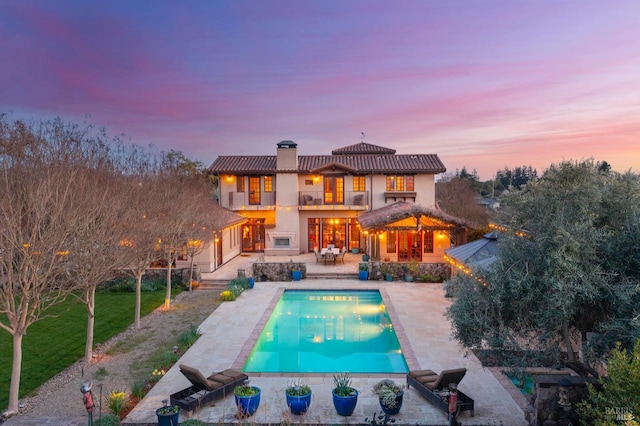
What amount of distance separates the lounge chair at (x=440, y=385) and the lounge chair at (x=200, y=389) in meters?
4.12

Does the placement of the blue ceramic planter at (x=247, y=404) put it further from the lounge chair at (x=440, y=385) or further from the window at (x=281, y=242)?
the window at (x=281, y=242)

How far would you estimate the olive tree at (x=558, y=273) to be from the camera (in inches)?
240

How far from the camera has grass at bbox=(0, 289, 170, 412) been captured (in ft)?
32.6

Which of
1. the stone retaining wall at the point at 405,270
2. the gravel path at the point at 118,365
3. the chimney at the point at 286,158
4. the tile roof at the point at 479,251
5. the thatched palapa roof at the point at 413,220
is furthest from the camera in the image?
the chimney at the point at 286,158

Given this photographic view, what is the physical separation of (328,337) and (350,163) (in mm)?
17693

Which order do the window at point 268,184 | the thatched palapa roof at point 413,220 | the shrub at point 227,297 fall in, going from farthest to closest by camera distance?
the window at point 268,184
the thatched palapa roof at point 413,220
the shrub at point 227,297

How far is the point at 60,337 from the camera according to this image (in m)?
12.8

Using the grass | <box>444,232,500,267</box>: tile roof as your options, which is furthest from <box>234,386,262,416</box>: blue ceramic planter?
<box>444,232,500,267</box>: tile roof

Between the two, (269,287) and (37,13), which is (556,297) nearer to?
(269,287)

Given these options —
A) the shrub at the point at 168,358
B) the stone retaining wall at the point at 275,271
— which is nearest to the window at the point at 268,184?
the stone retaining wall at the point at 275,271

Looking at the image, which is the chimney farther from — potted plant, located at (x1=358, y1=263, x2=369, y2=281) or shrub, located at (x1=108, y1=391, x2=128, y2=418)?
shrub, located at (x1=108, y1=391, x2=128, y2=418)

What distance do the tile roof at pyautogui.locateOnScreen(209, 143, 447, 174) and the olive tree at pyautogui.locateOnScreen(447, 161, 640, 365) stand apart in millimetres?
20958

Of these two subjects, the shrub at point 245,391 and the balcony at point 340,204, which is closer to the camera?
the shrub at point 245,391

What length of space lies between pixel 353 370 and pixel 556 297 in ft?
21.2
